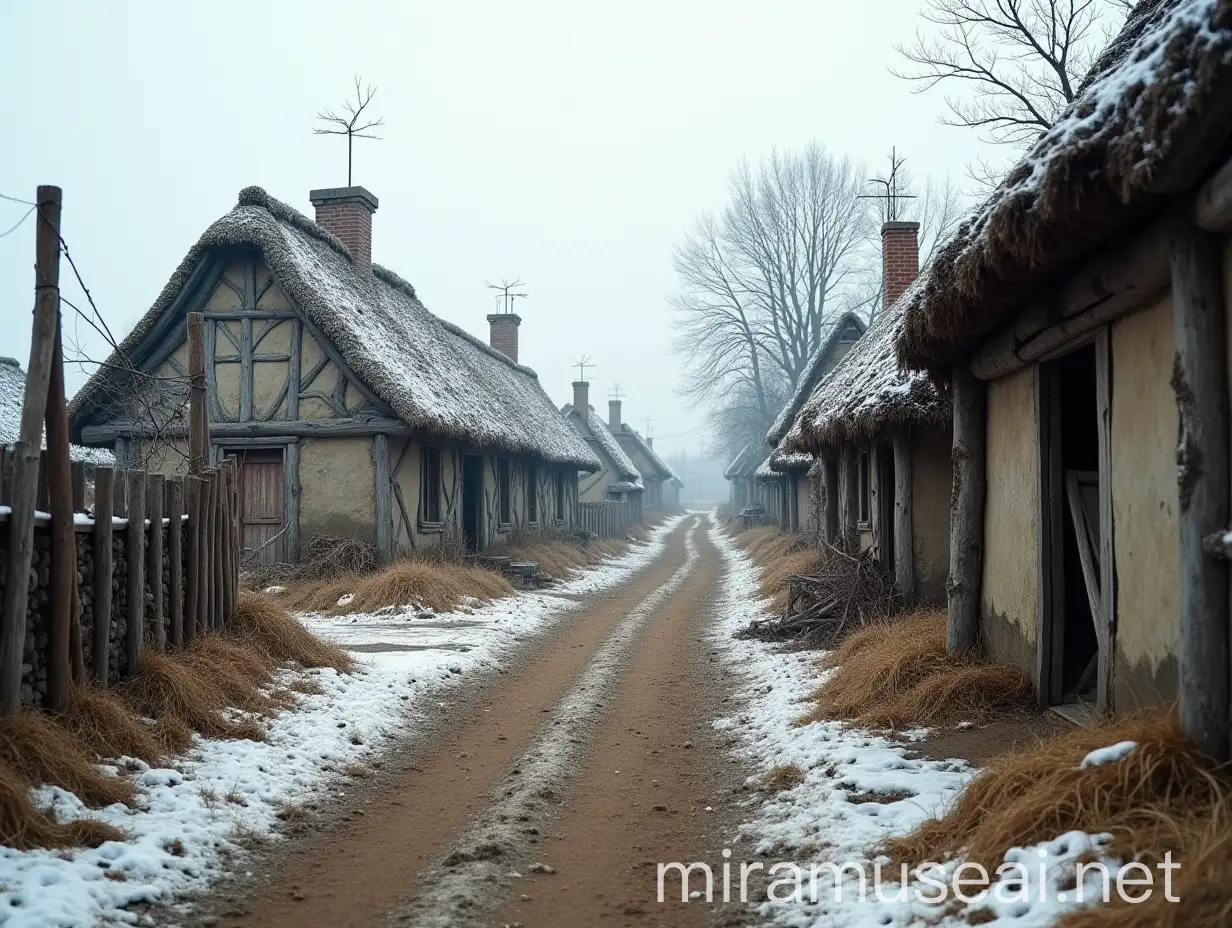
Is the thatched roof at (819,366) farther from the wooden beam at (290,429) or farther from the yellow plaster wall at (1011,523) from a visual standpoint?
the yellow plaster wall at (1011,523)

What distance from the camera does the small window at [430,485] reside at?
50.9ft

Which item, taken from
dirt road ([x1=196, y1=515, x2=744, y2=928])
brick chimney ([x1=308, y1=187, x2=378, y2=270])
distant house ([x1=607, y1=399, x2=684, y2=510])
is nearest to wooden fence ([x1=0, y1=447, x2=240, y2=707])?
dirt road ([x1=196, y1=515, x2=744, y2=928])

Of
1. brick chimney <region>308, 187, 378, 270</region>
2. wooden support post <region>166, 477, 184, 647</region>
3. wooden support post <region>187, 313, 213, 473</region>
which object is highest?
brick chimney <region>308, 187, 378, 270</region>

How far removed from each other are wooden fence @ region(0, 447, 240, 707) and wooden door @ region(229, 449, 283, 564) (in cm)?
624

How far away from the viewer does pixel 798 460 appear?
20938 millimetres

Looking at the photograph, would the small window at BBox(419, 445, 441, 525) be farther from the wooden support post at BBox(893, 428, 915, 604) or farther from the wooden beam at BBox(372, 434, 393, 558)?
the wooden support post at BBox(893, 428, 915, 604)

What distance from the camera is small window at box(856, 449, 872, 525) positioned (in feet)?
40.8

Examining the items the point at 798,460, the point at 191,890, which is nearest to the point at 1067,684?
the point at 191,890

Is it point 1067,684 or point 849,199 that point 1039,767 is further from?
point 849,199

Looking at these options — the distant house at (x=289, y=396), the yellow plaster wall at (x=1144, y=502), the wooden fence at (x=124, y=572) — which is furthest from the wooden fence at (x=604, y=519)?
the yellow plaster wall at (x=1144, y=502)

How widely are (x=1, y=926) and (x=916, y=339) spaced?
20.0ft

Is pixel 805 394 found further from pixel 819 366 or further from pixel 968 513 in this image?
pixel 968 513

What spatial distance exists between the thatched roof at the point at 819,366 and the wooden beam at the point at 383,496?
1171cm

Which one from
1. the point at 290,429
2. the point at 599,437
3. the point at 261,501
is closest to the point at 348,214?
the point at 290,429
